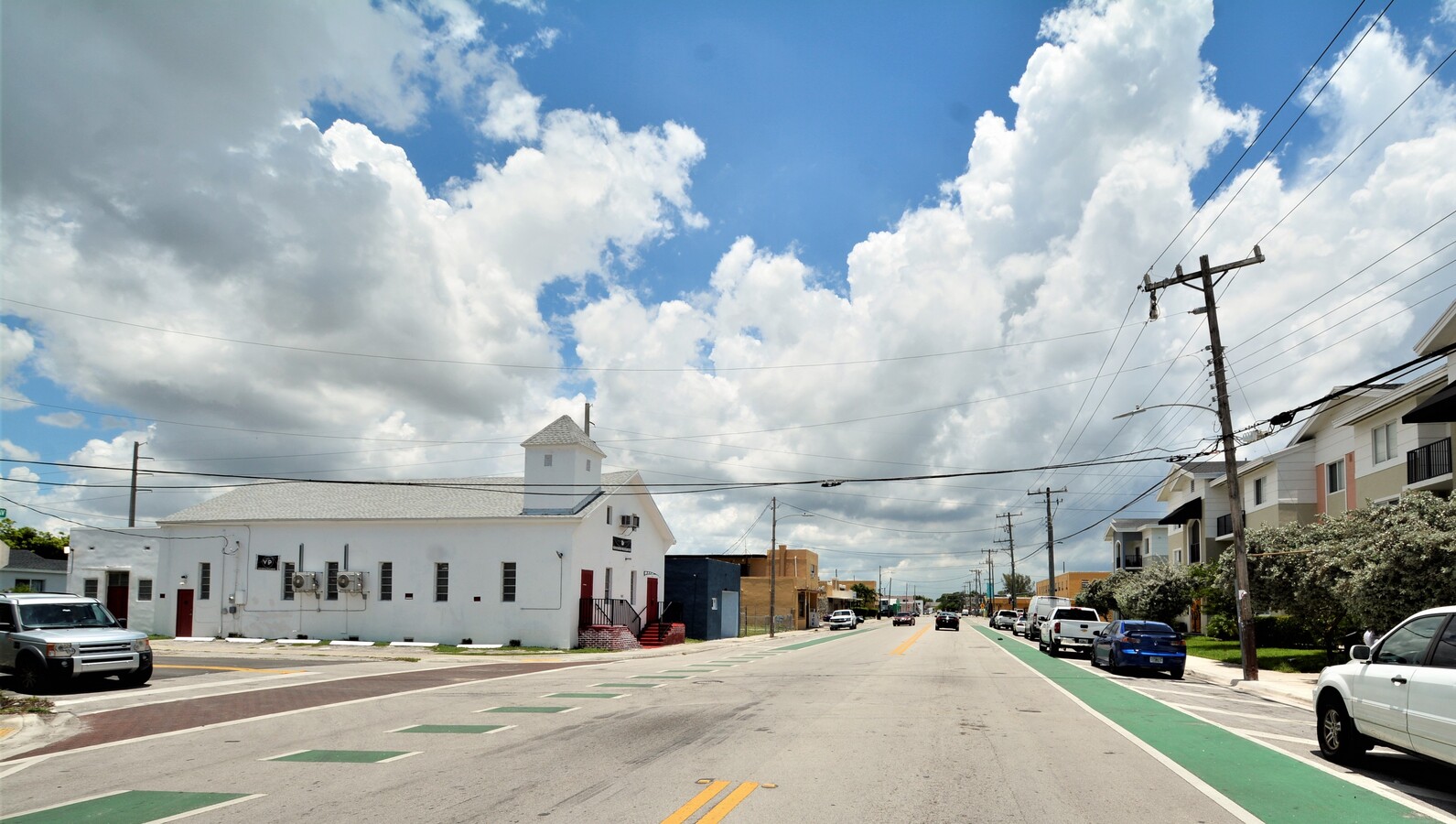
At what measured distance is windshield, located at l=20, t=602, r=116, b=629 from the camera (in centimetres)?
1928

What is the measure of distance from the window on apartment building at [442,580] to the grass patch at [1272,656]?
28488 mm

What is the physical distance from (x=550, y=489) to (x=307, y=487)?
14.4 metres

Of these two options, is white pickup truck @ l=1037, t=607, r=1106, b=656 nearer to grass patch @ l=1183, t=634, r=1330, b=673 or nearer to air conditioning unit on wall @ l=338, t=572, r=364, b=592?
grass patch @ l=1183, t=634, r=1330, b=673

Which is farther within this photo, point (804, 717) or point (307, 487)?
point (307, 487)

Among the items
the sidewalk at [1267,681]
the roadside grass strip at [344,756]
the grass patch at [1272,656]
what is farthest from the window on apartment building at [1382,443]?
the roadside grass strip at [344,756]

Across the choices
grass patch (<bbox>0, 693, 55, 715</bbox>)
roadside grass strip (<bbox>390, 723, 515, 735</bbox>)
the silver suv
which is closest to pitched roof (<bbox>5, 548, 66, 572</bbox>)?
the silver suv

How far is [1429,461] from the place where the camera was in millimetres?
30094

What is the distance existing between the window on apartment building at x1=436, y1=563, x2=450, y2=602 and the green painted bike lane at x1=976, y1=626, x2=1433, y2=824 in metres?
28.1

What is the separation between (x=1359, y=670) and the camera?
10.7 meters

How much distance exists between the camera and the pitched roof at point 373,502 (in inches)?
1597

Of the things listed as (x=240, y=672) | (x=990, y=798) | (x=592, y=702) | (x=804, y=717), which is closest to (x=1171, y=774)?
(x=990, y=798)

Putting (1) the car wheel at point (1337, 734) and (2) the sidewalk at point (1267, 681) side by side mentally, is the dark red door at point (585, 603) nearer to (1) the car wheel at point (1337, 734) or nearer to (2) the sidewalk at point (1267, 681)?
(2) the sidewalk at point (1267, 681)

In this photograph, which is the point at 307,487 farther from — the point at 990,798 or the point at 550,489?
the point at 990,798

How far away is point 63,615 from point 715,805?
1773 centimetres
